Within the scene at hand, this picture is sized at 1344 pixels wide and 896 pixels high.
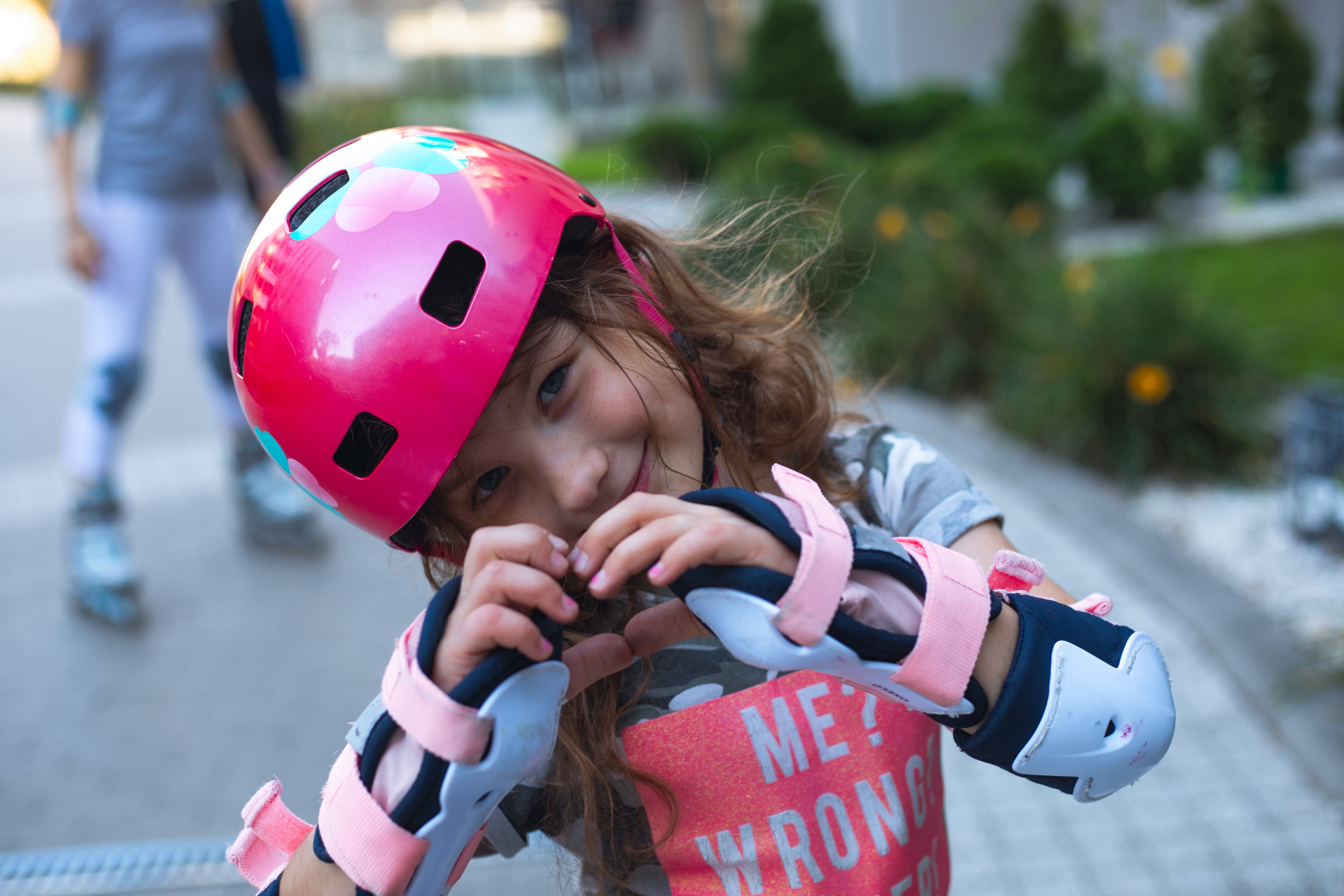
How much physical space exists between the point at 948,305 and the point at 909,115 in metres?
7.62

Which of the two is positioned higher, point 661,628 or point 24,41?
point 661,628

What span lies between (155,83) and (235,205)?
68cm

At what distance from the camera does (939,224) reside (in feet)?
23.0

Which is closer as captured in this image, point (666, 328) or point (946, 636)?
point (946, 636)

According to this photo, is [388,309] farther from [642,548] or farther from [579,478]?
[642,548]

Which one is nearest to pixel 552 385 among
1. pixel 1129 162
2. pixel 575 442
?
pixel 575 442

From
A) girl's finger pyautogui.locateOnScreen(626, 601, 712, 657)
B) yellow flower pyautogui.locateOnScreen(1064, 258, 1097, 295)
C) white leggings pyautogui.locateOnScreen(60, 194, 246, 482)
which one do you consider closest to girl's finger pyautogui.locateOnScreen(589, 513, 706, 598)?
girl's finger pyautogui.locateOnScreen(626, 601, 712, 657)

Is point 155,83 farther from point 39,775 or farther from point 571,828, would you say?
point 571,828

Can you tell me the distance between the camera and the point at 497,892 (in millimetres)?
2869

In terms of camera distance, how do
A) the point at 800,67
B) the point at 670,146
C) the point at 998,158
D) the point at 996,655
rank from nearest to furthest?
the point at 996,655 < the point at 998,158 < the point at 670,146 < the point at 800,67

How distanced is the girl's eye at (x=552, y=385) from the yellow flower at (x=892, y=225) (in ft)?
19.2

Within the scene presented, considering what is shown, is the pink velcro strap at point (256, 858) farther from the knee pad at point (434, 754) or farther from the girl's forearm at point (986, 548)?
the girl's forearm at point (986, 548)

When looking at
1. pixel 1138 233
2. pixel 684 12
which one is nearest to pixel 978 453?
pixel 1138 233

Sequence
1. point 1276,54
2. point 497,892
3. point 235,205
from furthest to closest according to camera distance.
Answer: point 1276,54
point 235,205
point 497,892
